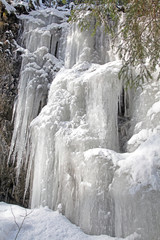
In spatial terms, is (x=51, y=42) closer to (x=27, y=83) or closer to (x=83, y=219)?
(x=27, y=83)

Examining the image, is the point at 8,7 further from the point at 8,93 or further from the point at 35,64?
the point at 8,93

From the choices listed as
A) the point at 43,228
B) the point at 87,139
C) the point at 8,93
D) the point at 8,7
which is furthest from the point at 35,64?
the point at 43,228

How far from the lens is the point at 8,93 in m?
8.52

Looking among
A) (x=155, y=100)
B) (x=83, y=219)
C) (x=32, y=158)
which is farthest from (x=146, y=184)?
(x=32, y=158)

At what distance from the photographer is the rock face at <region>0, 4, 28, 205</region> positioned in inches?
316

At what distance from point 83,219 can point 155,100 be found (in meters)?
2.88

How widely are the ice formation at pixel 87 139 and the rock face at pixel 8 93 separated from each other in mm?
648

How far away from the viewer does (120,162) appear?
420 cm

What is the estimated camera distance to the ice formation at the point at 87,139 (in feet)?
12.3

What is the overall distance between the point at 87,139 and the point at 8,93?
15.1ft

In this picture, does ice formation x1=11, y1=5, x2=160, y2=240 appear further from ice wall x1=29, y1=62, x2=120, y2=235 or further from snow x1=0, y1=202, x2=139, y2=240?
snow x1=0, y1=202, x2=139, y2=240

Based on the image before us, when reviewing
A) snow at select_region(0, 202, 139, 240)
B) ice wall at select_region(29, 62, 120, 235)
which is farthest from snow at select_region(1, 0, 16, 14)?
snow at select_region(0, 202, 139, 240)

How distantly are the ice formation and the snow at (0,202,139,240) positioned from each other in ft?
0.61

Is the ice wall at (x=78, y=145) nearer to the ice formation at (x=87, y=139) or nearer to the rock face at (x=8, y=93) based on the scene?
the ice formation at (x=87, y=139)
